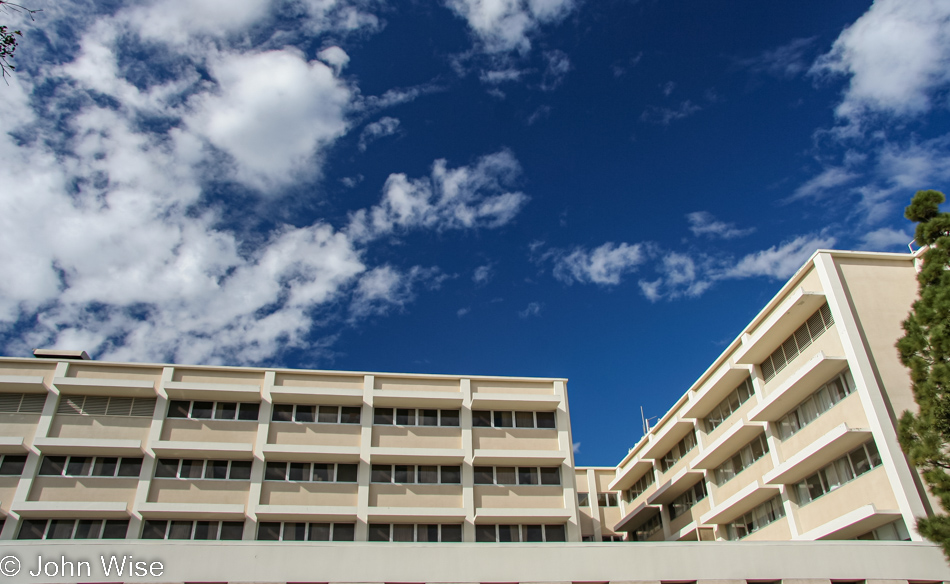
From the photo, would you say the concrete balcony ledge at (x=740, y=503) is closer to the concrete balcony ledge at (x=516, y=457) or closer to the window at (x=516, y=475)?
the concrete balcony ledge at (x=516, y=457)

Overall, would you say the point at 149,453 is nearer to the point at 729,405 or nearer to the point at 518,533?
the point at 518,533

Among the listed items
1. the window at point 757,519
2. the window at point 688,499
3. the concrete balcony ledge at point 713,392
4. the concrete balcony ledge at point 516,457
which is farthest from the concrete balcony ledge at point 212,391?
the window at point 688,499

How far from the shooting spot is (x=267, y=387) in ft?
125

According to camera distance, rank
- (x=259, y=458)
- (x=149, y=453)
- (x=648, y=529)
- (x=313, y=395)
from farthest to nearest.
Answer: (x=648, y=529)
(x=313, y=395)
(x=259, y=458)
(x=149, y=453)

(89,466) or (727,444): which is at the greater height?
(727,444)

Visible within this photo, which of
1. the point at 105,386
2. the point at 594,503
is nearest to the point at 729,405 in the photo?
the point at 594,503

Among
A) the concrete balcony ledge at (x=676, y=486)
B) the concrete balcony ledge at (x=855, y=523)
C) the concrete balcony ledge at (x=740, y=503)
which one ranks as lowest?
the concrete balcony ledge at (x=855, y=523)

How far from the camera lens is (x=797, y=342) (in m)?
32.6

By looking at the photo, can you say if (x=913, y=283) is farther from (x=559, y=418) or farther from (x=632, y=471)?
(x=632, y=471)

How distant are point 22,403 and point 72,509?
7.06 meters

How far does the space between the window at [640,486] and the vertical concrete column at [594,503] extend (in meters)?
2.68

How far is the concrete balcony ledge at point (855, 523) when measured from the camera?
25.7m

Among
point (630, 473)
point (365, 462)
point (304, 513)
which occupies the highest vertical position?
point (630, 473)

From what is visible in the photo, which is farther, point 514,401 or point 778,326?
point 514,401
